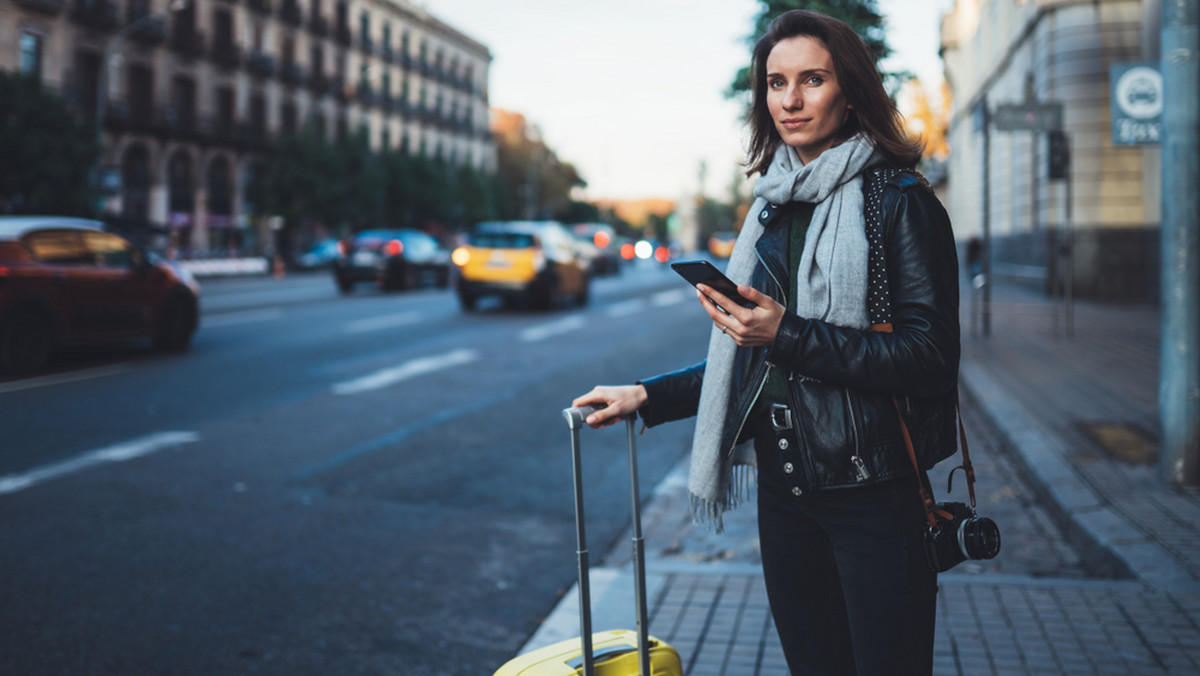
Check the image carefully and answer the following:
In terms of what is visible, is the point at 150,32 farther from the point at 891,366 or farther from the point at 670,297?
the point at 891,366

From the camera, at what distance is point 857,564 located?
1.88 m

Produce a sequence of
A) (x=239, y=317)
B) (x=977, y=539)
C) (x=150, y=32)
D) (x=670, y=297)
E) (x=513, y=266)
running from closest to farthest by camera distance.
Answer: (x=977, y=539) < (x=239, y=317) < (x=513, y=266) < (x=670, y=297) < (x=150, y=32)

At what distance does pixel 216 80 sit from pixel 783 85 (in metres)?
53.0

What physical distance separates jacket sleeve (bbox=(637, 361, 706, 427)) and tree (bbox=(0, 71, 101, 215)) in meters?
32.1

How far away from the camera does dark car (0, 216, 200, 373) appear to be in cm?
1031

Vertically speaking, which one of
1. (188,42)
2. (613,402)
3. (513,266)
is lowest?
(613,402)

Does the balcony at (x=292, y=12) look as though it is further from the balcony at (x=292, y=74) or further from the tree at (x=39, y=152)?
the tree at (x=39, y=152)

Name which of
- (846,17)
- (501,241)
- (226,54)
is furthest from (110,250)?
(226,54)

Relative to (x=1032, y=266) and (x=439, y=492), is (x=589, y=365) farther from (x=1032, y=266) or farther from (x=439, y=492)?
(x=1032, y=266)

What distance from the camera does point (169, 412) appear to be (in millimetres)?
8453

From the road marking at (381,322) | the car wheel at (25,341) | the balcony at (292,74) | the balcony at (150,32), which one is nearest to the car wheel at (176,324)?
the car wheel at (25,341)

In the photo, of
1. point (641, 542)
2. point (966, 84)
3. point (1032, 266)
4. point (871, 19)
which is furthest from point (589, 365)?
point (966, 84)

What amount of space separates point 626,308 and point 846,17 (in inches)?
466

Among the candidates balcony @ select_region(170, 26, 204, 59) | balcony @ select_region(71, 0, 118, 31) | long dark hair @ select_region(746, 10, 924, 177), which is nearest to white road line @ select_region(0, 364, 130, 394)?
long dark hair @ select_region(746, 10, 924, 177)
